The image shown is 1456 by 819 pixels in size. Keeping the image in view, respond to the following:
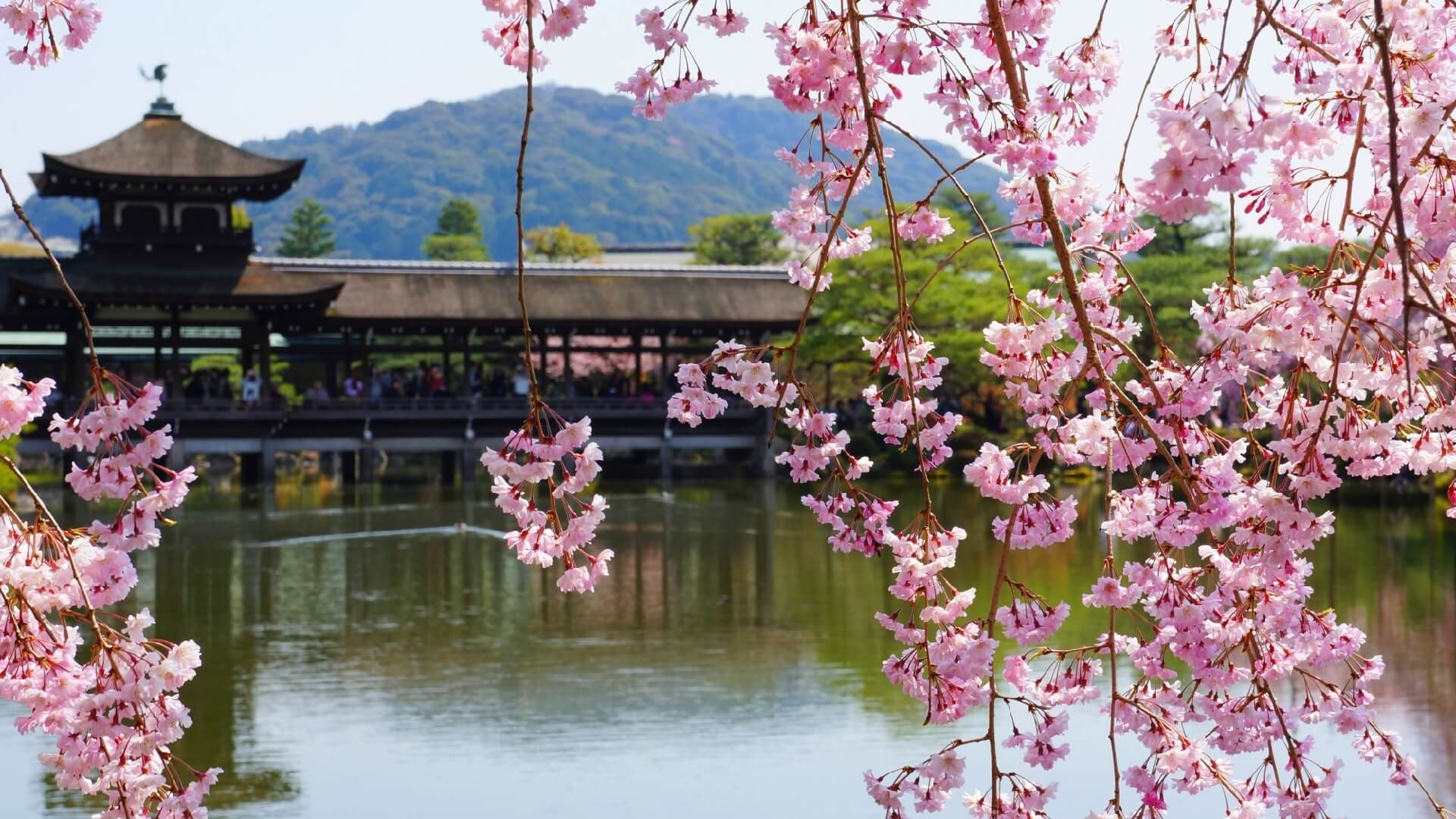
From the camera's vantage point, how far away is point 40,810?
17.6 ft

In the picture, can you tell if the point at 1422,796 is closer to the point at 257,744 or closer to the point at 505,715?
the point at 505,715

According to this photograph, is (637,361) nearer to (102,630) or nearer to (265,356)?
(265,356)

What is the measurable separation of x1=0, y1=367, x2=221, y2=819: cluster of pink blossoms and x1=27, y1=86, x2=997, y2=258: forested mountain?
82.5m

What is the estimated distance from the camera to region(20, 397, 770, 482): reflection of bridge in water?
18.5m

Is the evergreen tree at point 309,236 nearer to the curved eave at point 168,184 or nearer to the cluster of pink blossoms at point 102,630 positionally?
the curved eave at point 168,184

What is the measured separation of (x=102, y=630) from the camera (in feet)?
7.09

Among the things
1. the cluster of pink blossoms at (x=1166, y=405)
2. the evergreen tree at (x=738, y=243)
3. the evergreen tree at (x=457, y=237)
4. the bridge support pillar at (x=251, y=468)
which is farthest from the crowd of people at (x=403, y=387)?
the evergreen tree at (x=457, y=237)

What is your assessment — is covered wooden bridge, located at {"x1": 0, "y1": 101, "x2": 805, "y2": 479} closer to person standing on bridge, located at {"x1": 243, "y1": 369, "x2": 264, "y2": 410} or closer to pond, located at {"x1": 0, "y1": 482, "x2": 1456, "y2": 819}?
person standing on bridge, located at {"x1": 243, "y1": 369, "x2": 264, "y2": 410}

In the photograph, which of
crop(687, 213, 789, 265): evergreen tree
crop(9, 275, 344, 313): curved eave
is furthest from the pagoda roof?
crop(687, 213, 789, 265): evergreen tree

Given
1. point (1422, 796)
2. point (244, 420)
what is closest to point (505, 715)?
point (1422, 796)

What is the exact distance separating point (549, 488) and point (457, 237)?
45.4m

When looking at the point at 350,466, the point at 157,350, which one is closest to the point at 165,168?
the point at 157,350

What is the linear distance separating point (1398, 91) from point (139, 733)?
2.09 meters

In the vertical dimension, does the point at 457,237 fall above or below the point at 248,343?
above
